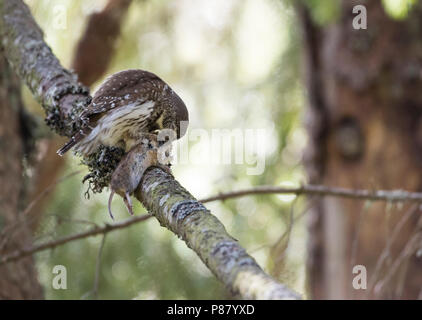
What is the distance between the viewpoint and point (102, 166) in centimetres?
Answer: 275

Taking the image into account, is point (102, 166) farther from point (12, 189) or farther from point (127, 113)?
point (12, 189)

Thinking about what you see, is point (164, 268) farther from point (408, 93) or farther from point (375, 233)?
point (408, 93)

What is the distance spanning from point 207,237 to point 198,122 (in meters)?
3.80

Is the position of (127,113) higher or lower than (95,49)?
lower

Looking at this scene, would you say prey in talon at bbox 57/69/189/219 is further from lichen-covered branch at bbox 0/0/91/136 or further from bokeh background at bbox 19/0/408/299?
bokeh background at bbox 19/0/408/299

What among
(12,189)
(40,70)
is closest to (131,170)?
(40,70)

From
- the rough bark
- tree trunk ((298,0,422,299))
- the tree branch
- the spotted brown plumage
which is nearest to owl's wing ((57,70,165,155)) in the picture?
the spotted brown plumage

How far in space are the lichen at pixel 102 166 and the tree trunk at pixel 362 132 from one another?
2.43m

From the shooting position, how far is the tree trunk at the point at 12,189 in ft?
12.0

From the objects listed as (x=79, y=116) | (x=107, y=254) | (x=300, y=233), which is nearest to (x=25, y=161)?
(x=107, y=254)

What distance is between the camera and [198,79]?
6.07 meters

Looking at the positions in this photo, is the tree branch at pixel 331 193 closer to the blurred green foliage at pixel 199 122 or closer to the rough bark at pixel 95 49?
the blurred green foliage at pixel 199 122

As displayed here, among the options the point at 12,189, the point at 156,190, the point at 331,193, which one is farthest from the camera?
the point at 12,189

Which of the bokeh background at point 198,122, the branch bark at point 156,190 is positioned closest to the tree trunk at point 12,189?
the bokeh background at point 198,122
